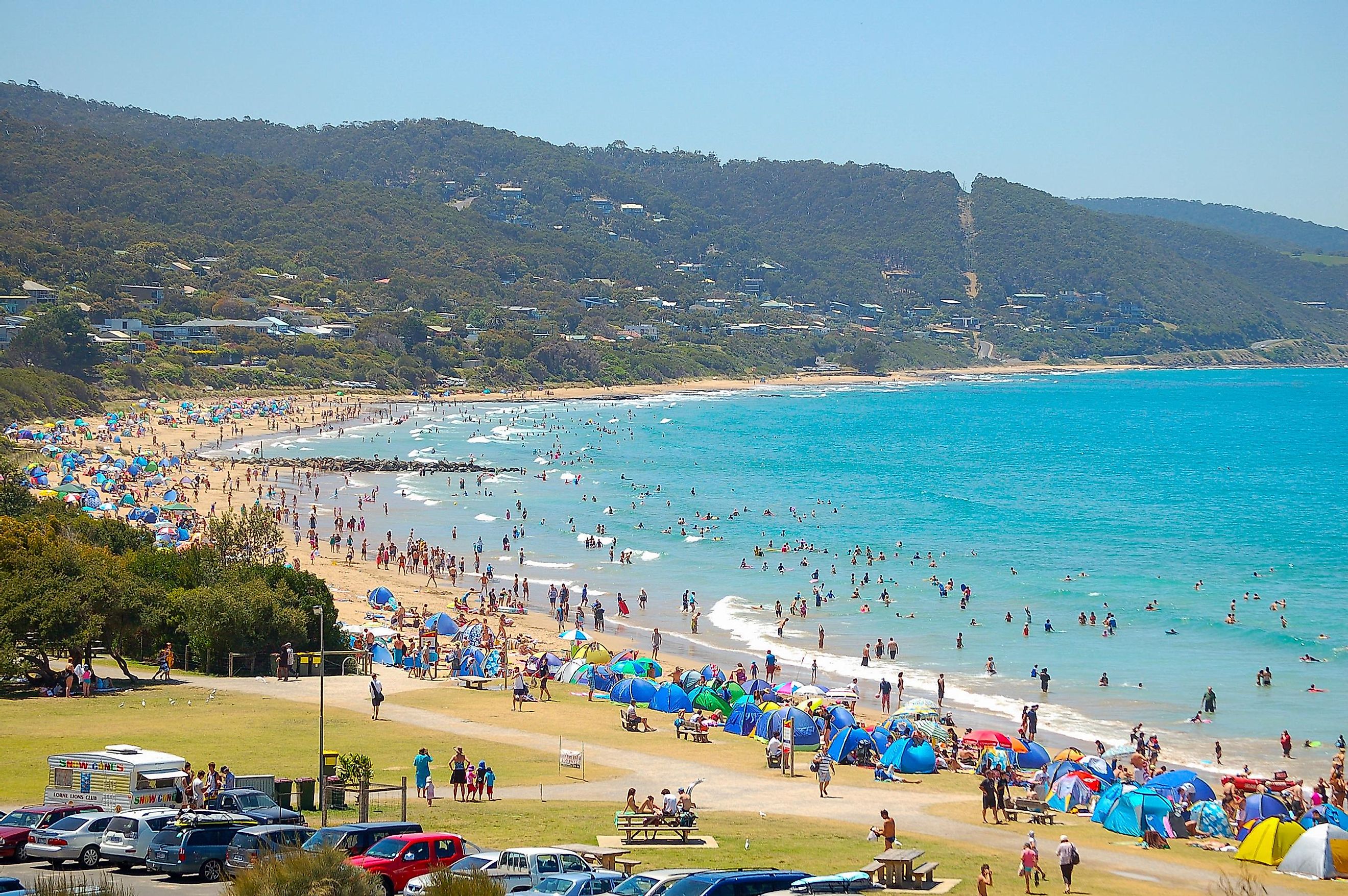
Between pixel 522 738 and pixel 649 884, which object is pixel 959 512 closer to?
pixel 522 738

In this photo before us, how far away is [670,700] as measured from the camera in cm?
2511

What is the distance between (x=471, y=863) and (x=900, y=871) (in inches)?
180

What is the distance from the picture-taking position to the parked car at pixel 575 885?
38.2 ft

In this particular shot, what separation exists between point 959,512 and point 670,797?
159 feet

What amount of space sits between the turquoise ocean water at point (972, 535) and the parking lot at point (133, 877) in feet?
61.0

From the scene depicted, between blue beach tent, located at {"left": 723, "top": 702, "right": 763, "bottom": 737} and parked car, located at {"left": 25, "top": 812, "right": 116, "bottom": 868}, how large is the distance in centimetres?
1255

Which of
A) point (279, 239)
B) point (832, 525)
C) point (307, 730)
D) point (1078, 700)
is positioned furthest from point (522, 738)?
point (279, 239)

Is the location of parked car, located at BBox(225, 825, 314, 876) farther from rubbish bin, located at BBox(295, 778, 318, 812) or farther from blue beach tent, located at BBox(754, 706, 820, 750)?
blue beach tent, located at BBox(754, 706, 820, 750)

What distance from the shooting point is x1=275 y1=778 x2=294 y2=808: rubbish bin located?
15537 mm

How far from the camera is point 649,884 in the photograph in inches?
460

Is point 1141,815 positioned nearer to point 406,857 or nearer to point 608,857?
point 608,857

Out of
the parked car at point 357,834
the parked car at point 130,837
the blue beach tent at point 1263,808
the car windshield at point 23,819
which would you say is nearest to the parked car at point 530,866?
the parked car at point 357,834

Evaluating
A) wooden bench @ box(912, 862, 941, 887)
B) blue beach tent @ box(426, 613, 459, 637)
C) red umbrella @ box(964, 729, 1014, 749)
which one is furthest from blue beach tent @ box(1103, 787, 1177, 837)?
blue beach tent @ box(426, 613, 459, 637)

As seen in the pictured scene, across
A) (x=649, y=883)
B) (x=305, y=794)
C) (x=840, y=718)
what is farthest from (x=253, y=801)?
(x=840, y=718)
